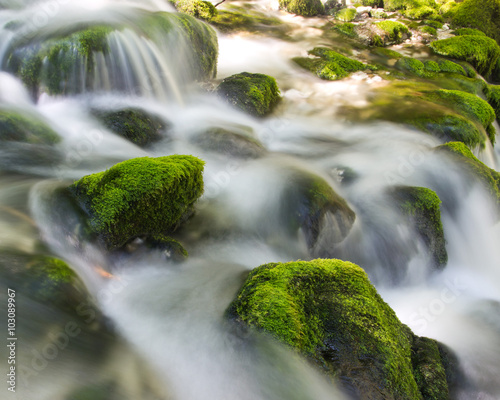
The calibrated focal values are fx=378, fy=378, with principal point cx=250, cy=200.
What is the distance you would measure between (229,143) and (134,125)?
160 centimetres

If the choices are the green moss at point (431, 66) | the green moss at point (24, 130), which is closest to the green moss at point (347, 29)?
the green moss at point (431, 66)

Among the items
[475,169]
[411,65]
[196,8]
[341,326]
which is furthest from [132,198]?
[196,8]

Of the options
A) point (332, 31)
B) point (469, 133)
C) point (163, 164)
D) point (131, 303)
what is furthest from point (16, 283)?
point (332, 31)

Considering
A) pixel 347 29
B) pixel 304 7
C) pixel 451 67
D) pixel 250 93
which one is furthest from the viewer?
pixel 304 7

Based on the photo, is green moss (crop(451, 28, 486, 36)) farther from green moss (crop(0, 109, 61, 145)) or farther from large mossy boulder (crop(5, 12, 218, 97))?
green moss (crop(0, 109, 61, 145))

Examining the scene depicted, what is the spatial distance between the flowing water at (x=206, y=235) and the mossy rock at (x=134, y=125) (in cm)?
17

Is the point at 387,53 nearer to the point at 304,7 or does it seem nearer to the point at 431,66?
the point at 431,66

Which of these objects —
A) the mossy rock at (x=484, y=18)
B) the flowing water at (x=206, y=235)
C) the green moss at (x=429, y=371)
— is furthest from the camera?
the mossy rock at (x=484, y=18)

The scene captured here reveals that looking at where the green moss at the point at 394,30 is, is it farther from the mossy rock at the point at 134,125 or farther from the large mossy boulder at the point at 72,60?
the mossy rock at the point at 134,125

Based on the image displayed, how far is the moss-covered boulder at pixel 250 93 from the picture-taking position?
7.96 meters

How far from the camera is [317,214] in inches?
188

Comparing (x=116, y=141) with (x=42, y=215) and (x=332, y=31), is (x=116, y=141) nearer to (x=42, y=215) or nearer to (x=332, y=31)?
(x=42, y=215)

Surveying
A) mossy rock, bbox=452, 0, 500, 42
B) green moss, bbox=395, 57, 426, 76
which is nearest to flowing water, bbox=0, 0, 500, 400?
green moss, bbox=395, 57, 426, 76

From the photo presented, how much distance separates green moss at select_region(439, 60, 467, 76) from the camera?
11.4 meters
